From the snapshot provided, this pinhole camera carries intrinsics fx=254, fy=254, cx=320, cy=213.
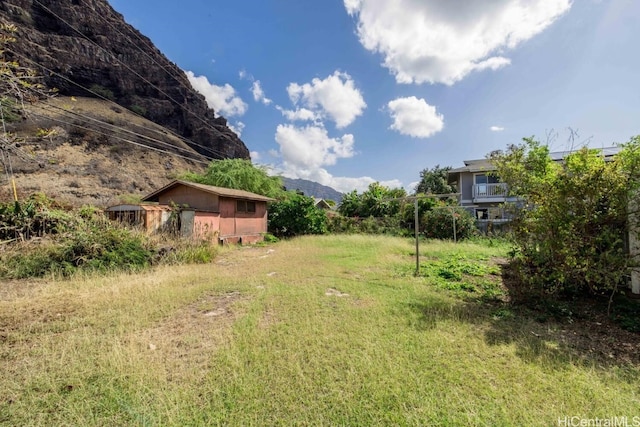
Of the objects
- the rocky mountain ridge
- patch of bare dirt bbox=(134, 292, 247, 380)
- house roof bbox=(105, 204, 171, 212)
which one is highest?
the rocky mountain ridge

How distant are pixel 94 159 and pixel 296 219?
94.6 feet

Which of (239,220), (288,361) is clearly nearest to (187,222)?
(239,220)

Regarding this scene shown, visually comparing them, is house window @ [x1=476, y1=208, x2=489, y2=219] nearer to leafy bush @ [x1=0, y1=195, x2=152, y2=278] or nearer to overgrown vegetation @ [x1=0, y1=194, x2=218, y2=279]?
Result: overgrown vegetation @ [x1=0, y1=194, x2=218, y2=279]

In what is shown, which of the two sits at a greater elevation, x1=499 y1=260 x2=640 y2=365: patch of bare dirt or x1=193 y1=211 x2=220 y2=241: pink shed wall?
x1=193 y1=211 x2=220 y2=241: pink shed wall

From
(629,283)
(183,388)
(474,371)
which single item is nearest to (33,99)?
(183,388)

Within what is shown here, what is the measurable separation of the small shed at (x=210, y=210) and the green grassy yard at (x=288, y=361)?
6051 millimetres

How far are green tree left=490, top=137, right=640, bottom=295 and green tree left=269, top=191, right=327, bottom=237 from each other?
540 inches

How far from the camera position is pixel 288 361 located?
2.97m

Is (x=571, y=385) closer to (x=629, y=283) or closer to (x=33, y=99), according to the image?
(x=629, y=283)

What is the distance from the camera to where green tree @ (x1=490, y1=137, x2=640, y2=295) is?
13.3 ft

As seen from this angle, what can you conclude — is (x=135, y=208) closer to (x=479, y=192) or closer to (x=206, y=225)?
(x=206, y=225)

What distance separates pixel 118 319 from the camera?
4.21m

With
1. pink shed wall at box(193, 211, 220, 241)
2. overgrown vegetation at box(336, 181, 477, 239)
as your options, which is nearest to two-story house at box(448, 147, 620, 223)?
overgrown vegetation at box(336, 181, 477, 239)

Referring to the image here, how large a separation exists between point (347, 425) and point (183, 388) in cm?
165
